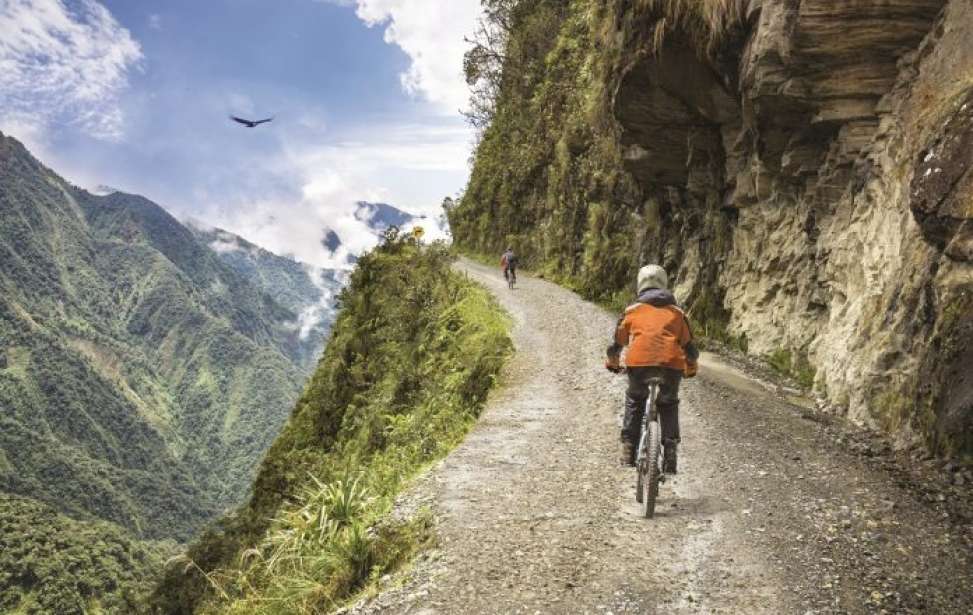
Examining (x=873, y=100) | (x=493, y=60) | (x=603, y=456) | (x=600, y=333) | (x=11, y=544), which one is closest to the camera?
(x=603, y=456)

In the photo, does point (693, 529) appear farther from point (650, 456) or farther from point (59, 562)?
point (59, 562)

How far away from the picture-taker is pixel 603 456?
29.9 ft

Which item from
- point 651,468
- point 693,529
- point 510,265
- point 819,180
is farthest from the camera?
point 510,265

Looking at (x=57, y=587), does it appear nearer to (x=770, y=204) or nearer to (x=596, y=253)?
(x=596, y=253)

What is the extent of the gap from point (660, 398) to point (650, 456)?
1.96 feet

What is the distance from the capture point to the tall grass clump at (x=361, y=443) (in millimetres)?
6539

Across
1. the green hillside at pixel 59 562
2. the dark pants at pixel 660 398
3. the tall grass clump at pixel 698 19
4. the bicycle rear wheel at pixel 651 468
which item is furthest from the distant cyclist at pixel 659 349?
the green hillside at pixel 59 562

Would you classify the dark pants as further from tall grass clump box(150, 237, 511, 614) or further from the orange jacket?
tall grass clump box(150, 237, 511, 614)

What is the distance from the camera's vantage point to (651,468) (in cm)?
663

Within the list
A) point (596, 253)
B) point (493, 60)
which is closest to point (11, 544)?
point (493, 60)

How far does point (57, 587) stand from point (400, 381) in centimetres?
12396

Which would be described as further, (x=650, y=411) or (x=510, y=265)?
(x=510, y=265)

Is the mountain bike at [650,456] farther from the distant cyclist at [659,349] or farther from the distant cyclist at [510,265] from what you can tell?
the distant cyclist at [510,265]

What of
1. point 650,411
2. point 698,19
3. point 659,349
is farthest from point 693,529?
point 698,19
